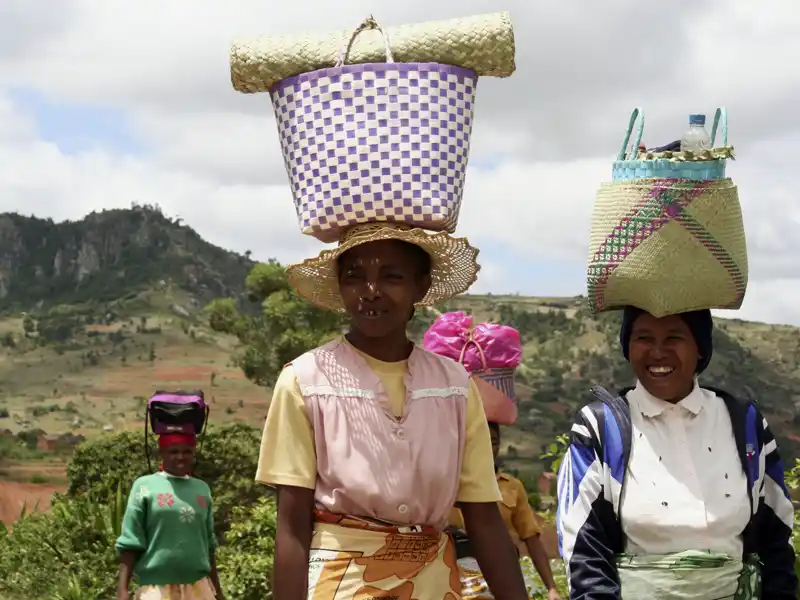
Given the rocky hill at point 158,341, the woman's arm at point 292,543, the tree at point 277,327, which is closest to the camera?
the woman's arm at point 292,543

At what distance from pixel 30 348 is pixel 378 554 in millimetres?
63345

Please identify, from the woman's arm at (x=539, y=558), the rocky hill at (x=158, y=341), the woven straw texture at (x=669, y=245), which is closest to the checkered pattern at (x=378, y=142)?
the woven straw texture at (x=669, y=245)

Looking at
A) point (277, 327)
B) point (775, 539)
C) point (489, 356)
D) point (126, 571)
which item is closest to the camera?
point (775, 539)

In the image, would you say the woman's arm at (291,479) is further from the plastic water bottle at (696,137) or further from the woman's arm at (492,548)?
the plastic water bottle at (696,137)

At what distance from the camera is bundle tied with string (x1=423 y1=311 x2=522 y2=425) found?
17.2 ft

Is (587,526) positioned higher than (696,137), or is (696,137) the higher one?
(696,137)

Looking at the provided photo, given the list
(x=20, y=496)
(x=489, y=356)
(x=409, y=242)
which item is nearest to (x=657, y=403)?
(x=409, y=242)

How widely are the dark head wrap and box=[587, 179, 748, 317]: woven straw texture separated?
65 mm

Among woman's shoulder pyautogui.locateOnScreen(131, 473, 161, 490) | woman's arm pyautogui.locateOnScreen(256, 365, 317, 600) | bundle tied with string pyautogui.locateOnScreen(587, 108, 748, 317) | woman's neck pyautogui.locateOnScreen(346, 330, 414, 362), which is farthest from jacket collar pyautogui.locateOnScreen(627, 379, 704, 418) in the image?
woman's shoulder pyautogui.locateOnScreen(131, 473, 161, 490)

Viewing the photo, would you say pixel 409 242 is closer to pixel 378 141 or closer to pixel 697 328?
pixel 378 141

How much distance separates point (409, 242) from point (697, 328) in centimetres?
106

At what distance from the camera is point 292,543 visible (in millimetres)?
3002

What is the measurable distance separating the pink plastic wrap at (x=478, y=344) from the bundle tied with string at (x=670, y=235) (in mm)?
1643

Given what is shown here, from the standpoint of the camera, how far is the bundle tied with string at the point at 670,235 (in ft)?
11.7
